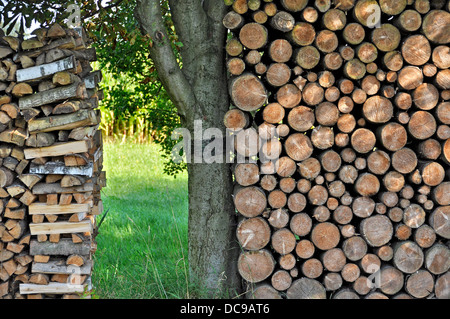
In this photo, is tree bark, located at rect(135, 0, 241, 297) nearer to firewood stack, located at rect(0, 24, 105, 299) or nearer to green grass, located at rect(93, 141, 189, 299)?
green grass, located at rect(93, 141, 189, 299)

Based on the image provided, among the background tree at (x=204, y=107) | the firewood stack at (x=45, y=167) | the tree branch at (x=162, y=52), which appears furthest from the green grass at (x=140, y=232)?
the tree branch at (x=162, y=52)

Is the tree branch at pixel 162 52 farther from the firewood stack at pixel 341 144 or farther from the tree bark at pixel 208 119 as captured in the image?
the firewood stack at pixel 341 144

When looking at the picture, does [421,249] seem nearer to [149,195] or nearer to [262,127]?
[262,127]

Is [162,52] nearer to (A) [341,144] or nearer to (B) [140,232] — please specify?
(A) [341,144]

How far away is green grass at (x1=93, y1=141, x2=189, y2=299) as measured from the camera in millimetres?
3627

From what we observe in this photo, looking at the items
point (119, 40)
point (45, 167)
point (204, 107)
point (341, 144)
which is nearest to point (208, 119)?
point (204, 107)

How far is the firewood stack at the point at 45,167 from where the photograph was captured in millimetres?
3229

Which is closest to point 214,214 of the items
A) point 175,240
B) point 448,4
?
point 175,240

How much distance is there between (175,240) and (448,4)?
10.6ft

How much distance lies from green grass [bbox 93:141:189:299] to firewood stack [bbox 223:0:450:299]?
31.7 inches

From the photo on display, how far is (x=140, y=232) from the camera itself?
3.90 m

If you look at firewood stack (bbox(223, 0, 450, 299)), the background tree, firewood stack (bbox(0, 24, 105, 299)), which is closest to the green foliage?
the background tree

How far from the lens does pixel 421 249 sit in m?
3.22
